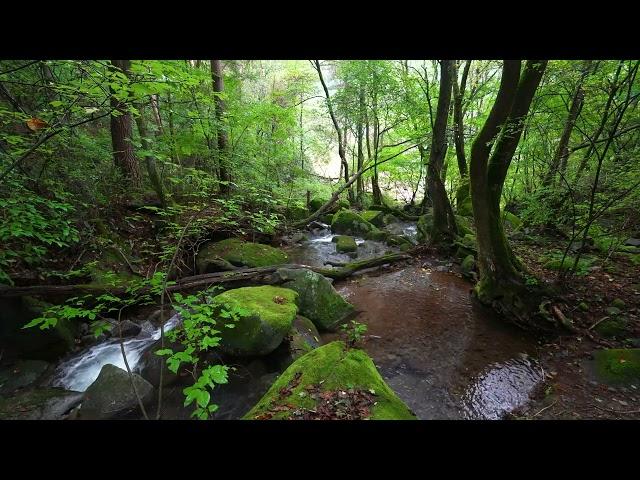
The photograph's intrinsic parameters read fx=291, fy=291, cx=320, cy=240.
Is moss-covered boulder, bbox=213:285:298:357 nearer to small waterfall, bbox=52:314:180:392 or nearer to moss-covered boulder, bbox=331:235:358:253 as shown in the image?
small waterfall, bbox=52:314:180:392

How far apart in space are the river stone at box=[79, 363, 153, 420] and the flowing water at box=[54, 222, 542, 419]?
466 millimetres

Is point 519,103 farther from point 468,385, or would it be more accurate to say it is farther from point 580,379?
point 468,385

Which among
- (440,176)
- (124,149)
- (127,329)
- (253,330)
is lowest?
(127,329)

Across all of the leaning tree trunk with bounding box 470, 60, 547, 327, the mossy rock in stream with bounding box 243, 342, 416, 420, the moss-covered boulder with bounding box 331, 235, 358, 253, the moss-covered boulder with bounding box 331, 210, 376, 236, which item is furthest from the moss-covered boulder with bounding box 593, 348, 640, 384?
the moss-covered boulder with bounding box 331, 210, 376, 236

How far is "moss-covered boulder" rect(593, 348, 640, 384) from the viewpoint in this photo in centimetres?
406

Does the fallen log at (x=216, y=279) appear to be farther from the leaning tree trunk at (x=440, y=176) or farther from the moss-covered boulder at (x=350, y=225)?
the moss-covered boulder at (x=350, y=225)

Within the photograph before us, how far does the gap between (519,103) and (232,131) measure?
8.26 metres

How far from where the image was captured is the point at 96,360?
495 centimetres

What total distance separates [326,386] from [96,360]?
4.67 meters

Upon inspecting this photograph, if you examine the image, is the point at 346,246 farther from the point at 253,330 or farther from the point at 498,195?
the point at 253,330

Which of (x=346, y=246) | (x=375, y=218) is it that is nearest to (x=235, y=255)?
(x=346, y=246)

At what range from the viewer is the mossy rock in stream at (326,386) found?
218 cm

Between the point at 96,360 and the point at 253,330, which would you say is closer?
the point at 253,330
